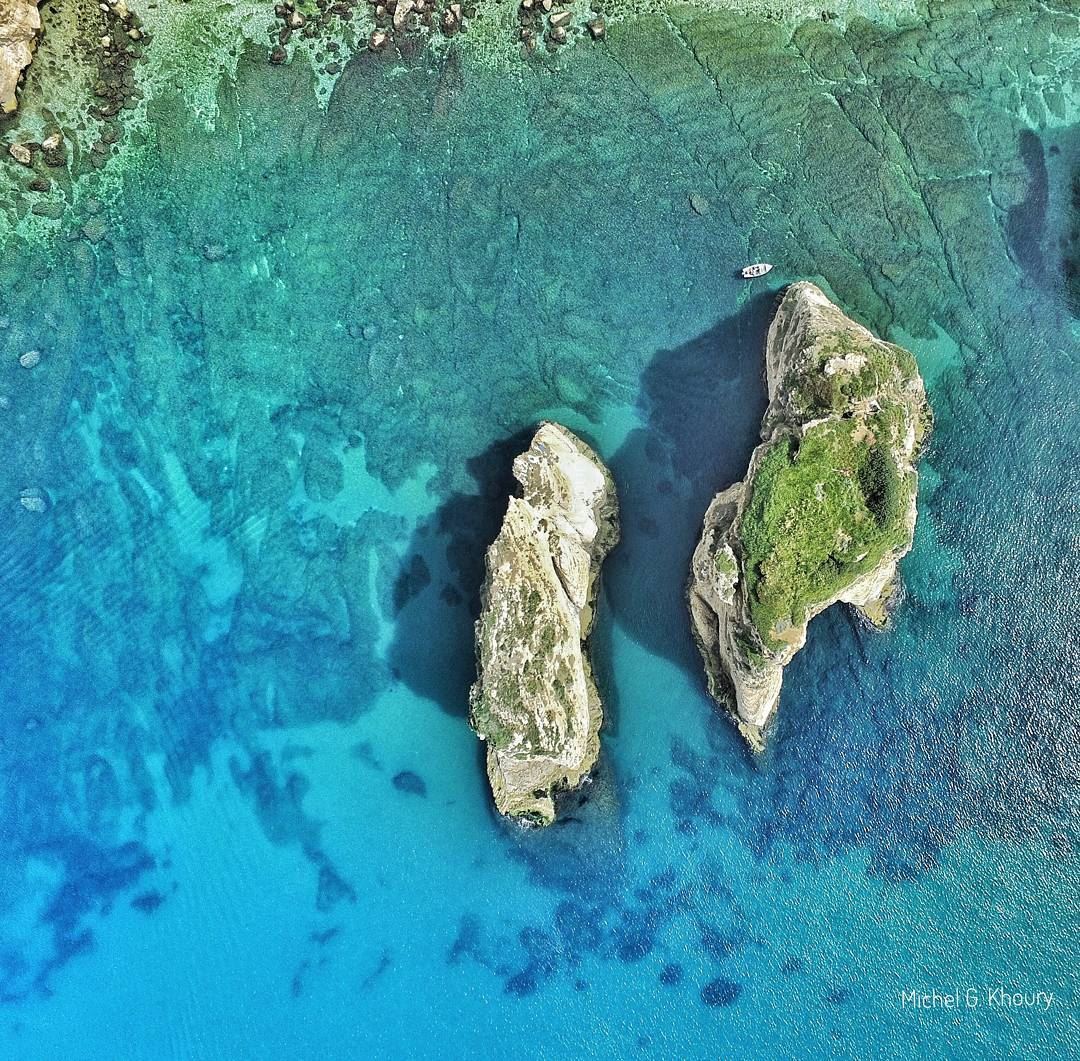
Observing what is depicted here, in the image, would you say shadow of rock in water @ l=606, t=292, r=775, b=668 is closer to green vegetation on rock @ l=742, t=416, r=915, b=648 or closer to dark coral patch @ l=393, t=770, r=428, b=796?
green vegetation on rock @ l=742, t=416, r=915, b=648

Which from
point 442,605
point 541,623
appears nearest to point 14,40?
point 442,605

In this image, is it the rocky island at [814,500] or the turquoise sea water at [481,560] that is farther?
the turquoise sea water at [481,560]

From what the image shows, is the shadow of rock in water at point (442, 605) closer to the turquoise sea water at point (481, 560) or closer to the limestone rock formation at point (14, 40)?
the turquoise sea water at point (481, 560)

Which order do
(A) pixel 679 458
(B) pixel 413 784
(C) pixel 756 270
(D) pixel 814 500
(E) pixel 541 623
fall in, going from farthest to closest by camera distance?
1. (B) pixel 413 784
2. (A) pixel 679 458
3. (C) pixel 756 270
4. (E) pixel 541 623
5. (D) pixel 814 500

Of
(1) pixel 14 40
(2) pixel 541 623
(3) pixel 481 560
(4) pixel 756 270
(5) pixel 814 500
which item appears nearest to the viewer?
(5) pixel 814 500

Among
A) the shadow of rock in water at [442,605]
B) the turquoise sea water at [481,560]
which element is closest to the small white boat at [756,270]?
the turquoise sea water at [481,560]

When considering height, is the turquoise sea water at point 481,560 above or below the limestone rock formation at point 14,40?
below

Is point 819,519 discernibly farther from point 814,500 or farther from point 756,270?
point 756,270

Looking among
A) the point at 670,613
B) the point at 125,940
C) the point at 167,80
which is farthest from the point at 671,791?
the point at 167,80
